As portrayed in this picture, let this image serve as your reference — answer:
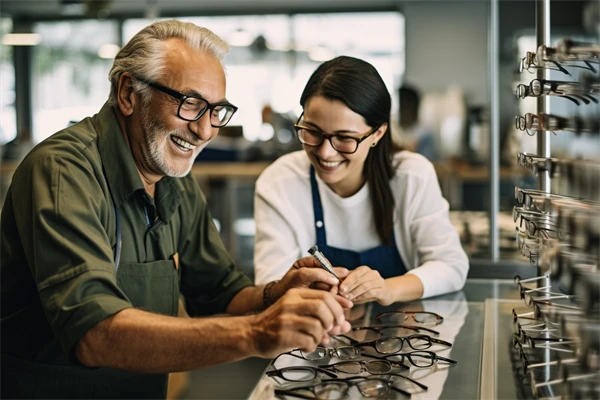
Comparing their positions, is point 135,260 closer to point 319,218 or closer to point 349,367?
point 349,367

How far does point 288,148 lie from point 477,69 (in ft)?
14.7

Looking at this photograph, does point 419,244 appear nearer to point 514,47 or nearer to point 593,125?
point 593,125

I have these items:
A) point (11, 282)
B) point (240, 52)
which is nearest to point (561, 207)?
point (11, 282)

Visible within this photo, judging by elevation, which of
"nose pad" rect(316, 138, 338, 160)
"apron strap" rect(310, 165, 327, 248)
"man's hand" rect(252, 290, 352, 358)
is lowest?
"man's hand" rect(252, 290, 352, 358)

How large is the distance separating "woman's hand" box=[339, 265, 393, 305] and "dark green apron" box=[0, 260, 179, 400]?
1.45 feet

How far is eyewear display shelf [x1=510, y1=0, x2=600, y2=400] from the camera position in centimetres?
95

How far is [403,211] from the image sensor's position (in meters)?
2.33

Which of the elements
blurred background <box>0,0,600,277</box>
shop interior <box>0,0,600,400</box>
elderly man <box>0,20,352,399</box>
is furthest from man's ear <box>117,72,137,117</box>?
blurred background <box>0,0,600,277</box>

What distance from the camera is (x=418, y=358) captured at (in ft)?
5.05

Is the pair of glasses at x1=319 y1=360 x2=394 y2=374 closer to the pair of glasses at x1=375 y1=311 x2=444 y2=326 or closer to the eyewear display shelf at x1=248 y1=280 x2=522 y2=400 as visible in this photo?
the eyewear display shelf at x1=248 y1=280 x2=522 y2=400

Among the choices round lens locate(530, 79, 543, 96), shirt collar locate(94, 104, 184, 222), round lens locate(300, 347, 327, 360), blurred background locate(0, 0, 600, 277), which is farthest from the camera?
blurred background locate(0, 0, 600, 277)

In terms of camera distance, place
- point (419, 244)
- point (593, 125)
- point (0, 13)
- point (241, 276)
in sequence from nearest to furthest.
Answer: point (593, 125) < point (241, 276) < point (419, 244) < point (0, 13)

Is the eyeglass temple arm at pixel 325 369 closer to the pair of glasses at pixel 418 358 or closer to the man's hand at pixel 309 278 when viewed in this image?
the pair of glasses at pixel 418 358

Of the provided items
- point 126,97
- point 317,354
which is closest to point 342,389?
point 317,354
